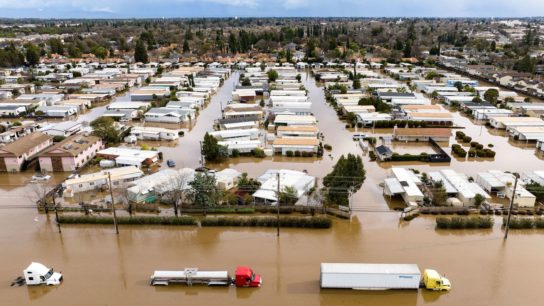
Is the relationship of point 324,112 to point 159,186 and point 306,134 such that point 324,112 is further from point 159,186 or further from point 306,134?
point 159,186

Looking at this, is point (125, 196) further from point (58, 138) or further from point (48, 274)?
point (58, 138)

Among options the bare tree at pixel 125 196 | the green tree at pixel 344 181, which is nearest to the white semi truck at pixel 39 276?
the bare tree at pixel 125 196

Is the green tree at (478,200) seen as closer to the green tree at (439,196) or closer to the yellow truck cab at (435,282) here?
the green tree at (439,196)

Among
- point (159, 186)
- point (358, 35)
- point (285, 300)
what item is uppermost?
point (358, 35)

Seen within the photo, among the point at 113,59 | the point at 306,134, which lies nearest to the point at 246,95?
the point at 306,134

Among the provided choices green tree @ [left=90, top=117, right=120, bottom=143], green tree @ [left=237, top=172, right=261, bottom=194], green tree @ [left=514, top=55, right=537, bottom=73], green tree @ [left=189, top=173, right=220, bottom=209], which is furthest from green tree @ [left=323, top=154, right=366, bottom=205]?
green tree @ [left=514, top=55, right=537, bottom=73]

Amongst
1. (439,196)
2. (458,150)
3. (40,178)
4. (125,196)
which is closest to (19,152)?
(40,178)
